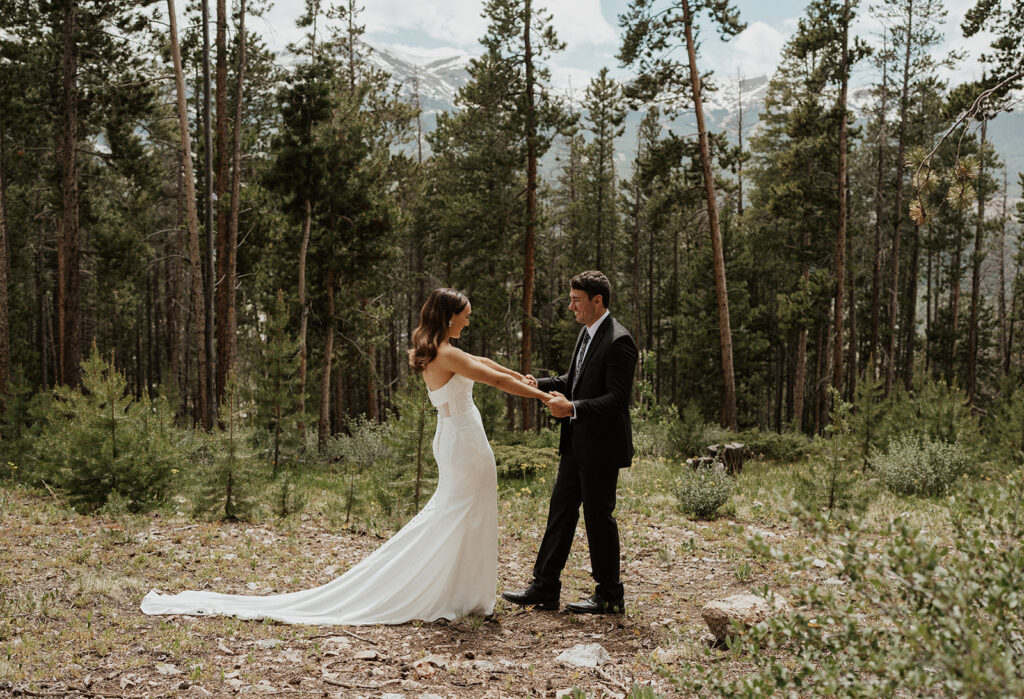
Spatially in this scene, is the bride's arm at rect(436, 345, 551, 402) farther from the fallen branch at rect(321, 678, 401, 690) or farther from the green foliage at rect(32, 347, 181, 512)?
the green foliage at rect(32, 347, 181, 512)

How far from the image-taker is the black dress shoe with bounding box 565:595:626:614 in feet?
18.8

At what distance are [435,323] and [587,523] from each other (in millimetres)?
2020

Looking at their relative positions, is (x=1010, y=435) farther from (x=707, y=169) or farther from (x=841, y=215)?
(x=841, y=215)

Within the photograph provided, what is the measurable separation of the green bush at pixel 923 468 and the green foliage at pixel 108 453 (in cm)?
1082

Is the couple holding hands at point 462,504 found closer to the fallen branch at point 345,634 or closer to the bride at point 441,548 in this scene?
the bride at point 441,548

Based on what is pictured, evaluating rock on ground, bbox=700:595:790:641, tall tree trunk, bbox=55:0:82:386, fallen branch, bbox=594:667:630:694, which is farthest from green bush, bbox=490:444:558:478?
tall tree trunk, bbox=55:0:82:386

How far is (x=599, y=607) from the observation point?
5734mm

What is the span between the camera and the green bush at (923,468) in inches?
435

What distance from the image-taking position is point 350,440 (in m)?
18.9

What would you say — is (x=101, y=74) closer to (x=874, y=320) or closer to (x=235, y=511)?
(x=235, y=511)

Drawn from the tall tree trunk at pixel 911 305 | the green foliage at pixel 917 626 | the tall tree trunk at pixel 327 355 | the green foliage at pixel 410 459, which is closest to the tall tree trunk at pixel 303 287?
the tall tree trunk at pixel 327 355

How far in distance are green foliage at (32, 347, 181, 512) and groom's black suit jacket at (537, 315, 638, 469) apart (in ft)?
20.0

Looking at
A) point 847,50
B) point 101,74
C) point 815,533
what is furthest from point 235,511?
point 847,50

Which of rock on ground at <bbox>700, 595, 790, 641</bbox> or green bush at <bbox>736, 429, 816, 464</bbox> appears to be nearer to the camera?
rock on ground at <bbox>700, 595, 790, 641</bbox>
